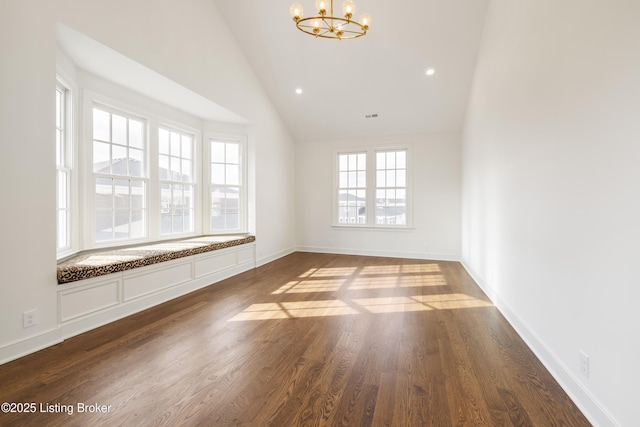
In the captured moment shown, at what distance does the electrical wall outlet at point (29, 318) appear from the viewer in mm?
2207

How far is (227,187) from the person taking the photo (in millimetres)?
5285

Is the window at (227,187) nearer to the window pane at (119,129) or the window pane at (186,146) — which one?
the window pane at (186,146)

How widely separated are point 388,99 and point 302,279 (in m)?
3.68

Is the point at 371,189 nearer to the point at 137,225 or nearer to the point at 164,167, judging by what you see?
the point at 164,167

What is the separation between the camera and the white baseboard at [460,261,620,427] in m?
1.49

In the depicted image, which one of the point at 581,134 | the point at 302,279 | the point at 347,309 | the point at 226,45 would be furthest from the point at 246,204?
the point at 581,134

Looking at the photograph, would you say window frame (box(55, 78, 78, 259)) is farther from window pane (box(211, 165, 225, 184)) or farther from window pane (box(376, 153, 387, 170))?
window pane (box(376, 153, 387, 170))

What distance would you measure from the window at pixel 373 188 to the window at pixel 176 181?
3.27 meters

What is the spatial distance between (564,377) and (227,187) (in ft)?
16.4

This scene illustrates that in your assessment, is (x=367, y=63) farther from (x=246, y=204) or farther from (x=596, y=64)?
(x=596, y=64)

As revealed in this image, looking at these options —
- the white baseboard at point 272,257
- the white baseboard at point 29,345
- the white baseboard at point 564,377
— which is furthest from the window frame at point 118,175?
the white baseboard at point 564,377

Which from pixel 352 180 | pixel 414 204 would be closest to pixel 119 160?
pixel 352 180

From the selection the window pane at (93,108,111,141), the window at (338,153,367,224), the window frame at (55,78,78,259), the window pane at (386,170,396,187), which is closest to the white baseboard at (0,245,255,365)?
the window frame at (55,78,78,259)

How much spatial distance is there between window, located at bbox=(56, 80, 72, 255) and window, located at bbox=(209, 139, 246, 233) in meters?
2.15
